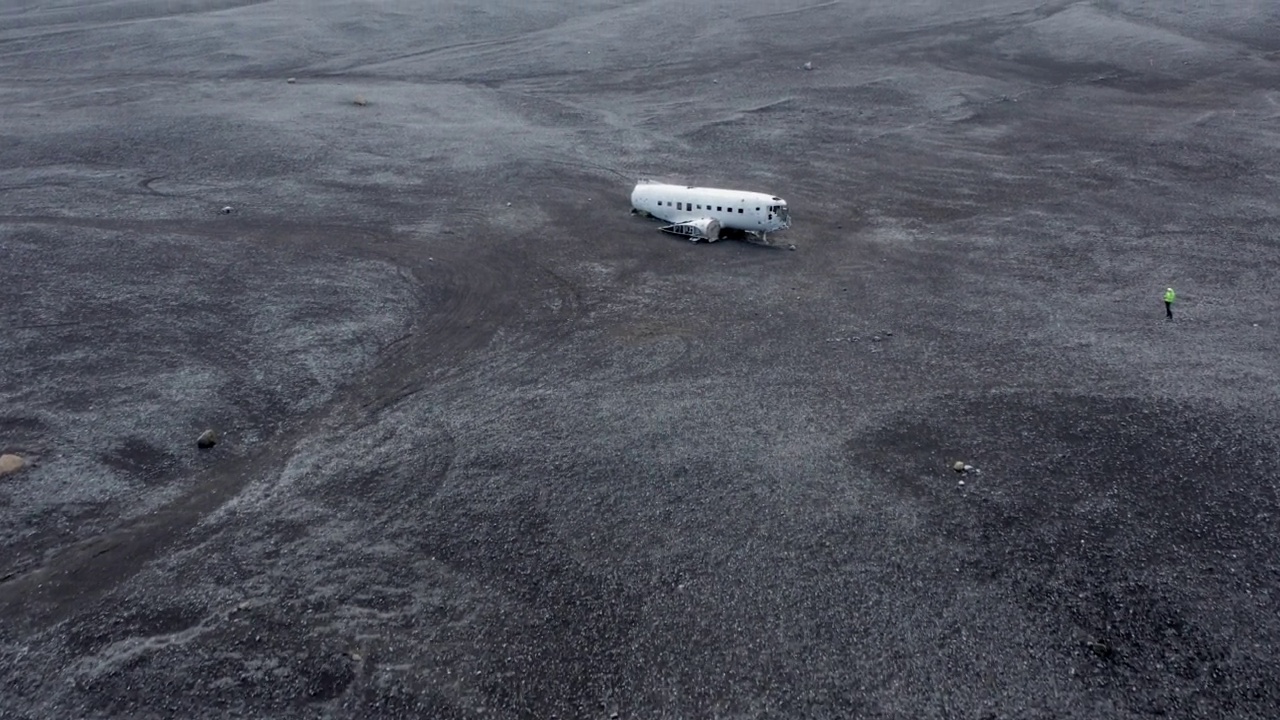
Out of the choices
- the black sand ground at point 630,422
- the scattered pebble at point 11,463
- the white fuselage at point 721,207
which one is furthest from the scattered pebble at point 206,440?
the white fuselage at point 721,207

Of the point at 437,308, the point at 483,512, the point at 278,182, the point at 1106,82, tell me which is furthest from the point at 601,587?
the point at 1106,82

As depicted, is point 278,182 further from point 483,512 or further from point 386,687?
point 386,687

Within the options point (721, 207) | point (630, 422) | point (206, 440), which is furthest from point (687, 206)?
point (206, 440)

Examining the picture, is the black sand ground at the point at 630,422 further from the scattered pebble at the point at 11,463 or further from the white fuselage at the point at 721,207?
the white fuselage at the point at 721,207

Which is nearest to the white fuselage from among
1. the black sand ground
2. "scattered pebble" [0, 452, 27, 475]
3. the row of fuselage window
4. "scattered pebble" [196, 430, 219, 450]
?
Result: the row of fuselage window

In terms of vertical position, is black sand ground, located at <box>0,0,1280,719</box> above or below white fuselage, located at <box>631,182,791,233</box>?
below

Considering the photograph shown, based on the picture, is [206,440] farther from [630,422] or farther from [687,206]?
[687,206]

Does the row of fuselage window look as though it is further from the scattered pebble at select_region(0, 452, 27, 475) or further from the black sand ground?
the scattered pebble at select_region(0, 452, 27, 475)
